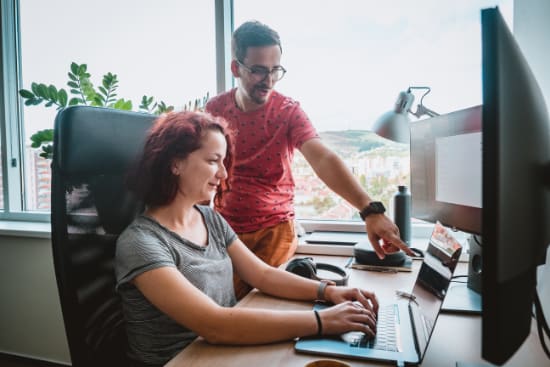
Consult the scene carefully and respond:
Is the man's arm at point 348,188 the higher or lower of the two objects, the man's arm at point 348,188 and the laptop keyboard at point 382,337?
the higher

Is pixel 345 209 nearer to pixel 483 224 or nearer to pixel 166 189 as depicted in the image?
pixel 166 189

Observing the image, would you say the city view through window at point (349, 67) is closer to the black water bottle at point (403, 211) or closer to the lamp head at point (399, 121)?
the lamp head at point (399, 121)

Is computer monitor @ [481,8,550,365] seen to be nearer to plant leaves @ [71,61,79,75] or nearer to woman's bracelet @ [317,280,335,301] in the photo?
woman's bracelet @ [317,280,335,301]

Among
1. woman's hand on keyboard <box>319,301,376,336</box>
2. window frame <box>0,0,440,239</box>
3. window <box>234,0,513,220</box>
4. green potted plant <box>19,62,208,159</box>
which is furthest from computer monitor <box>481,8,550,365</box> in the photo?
window frame <box>0,0,440,239</box>

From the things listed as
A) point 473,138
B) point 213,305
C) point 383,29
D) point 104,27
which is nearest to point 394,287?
point 473,138

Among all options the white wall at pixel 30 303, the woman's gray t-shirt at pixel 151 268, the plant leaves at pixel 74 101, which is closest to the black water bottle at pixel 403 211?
the woman's gray t-shirt at pixel 151 268

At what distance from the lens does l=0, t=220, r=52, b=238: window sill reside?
218cm

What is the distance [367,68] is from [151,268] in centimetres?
149

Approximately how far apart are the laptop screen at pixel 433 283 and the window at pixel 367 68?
3.17ft

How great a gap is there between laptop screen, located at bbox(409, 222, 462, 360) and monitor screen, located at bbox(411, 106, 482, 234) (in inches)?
5.9

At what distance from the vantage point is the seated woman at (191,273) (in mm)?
825

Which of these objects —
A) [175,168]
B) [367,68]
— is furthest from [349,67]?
[175,168]

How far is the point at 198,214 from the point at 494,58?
970 millimetres

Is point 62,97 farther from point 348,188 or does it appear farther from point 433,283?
point 433,283
